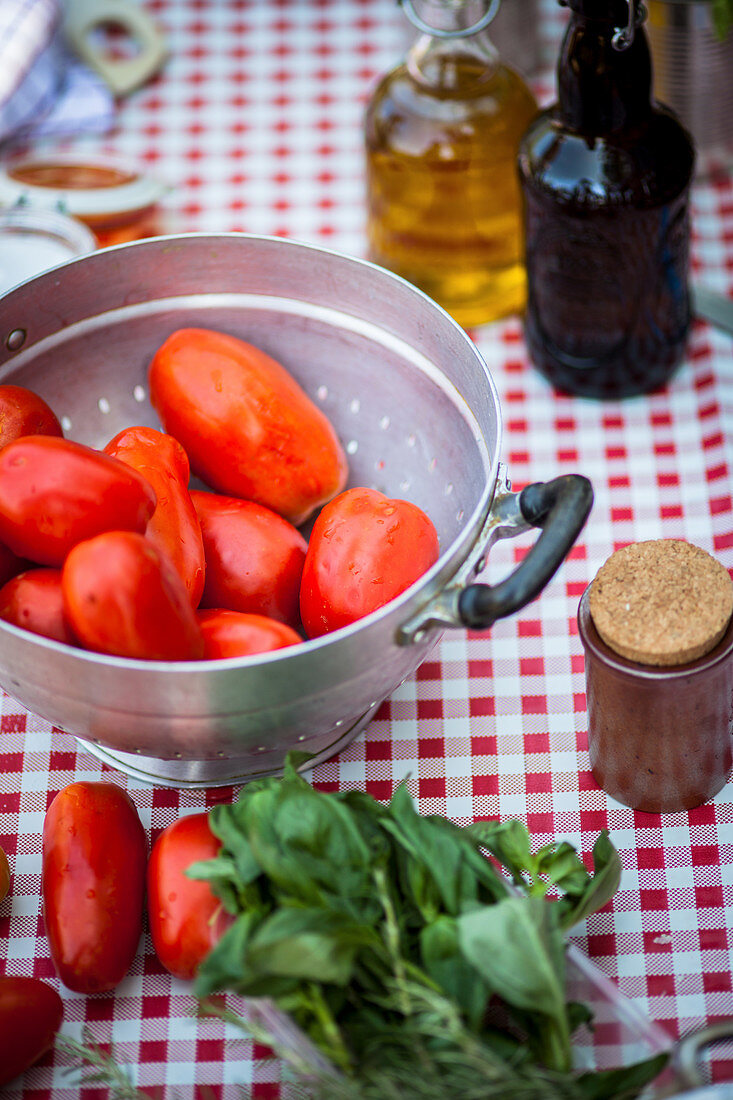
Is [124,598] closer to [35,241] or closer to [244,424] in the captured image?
[244,424]

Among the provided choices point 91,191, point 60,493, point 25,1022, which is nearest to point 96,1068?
point 25,1022

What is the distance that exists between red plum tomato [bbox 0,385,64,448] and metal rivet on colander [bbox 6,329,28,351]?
2.2 inches

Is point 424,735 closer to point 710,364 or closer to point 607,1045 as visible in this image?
point 607,1045

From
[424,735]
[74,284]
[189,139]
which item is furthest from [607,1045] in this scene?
[189,139]

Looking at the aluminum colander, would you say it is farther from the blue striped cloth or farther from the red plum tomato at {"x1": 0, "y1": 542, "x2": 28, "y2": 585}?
the blue striped cloth

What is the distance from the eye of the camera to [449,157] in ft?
3.20

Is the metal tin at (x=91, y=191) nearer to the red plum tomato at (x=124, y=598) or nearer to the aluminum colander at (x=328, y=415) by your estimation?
the aluminum colander at (x=328, y=415)

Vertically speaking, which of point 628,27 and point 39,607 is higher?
point 628,27

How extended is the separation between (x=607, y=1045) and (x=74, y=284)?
0.59 metres

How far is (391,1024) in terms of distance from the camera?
0.54 meters

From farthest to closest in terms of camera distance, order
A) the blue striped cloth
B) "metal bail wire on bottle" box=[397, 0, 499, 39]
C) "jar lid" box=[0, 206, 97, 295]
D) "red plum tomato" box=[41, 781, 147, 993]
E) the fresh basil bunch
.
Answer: the blue striped cloth, "jar lid" box=[0, 206, 97, 295], "metal bail wire on bottle" box=[397, 0, 499, 39], "red plum tomato" box=[41, 781, 147, 993], the fresh basil bunch

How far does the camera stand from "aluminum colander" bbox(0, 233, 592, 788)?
585 mm

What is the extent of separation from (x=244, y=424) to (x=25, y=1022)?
385 millimetres

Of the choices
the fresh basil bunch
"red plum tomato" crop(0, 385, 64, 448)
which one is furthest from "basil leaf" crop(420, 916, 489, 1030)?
"red plum tomato" crop(0, 385, 64, 448)
